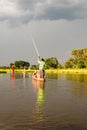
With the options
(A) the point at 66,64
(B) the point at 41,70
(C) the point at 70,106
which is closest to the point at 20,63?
(A) the point at 66,64

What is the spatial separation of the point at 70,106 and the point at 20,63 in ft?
479

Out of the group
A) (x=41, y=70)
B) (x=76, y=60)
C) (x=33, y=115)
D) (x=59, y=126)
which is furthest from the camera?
(x=76, y=60)

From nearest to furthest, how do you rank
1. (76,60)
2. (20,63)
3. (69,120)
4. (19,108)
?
(69,120) → (19,108) → (76,60) → (20,63)

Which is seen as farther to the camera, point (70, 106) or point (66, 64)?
point (66, 64)

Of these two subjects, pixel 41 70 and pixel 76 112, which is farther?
pixel 41 70

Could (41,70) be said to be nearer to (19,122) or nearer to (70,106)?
(70,106)

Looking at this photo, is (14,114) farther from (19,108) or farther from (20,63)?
(20,63)

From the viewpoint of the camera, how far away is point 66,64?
416 feet

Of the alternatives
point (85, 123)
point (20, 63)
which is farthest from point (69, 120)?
point (20, 63)

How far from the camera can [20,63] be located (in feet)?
534

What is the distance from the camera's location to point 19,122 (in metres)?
13.2

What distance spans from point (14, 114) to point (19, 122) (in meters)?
1.85

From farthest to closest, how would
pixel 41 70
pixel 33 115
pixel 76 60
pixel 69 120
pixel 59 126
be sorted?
pixel 76 60
pixel 41 70
pixel 33 115
pixel 69 120
pixel 59 126

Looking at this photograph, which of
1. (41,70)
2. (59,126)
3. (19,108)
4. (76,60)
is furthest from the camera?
(76,60)
